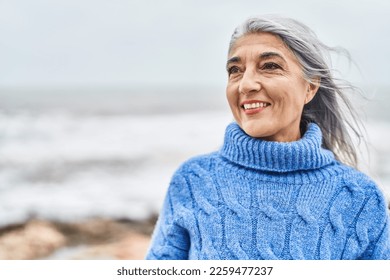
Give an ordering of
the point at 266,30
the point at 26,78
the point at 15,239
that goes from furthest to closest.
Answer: the point at 26,78
the point at 15,239
the point at 266,30

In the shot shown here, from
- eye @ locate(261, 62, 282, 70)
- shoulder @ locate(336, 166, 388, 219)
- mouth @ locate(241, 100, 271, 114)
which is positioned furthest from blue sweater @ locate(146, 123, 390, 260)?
eye @ locate(261, 62, 282, 70)

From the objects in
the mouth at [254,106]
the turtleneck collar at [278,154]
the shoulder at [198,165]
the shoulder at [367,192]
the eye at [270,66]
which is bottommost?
the shoulder at [367,192]

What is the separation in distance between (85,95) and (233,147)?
15.8m

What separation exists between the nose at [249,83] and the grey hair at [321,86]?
5.2 inches

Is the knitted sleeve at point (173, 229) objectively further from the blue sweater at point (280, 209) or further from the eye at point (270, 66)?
the eye at point (270, 66)

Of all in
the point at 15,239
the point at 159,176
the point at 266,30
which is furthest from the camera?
the point at 159,176

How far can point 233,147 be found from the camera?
174cm

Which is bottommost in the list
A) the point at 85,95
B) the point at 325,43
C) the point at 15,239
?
the point at 85,95

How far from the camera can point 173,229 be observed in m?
1.74

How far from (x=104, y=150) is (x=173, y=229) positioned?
23.1ft

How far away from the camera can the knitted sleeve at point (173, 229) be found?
1.74m

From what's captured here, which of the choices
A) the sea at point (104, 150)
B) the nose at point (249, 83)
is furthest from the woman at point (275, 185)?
the sea at point (104, 150)

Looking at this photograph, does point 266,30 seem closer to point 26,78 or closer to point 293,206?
point 293,206

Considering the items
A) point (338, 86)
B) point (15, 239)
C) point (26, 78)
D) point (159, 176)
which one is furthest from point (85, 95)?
point (338, 86)
